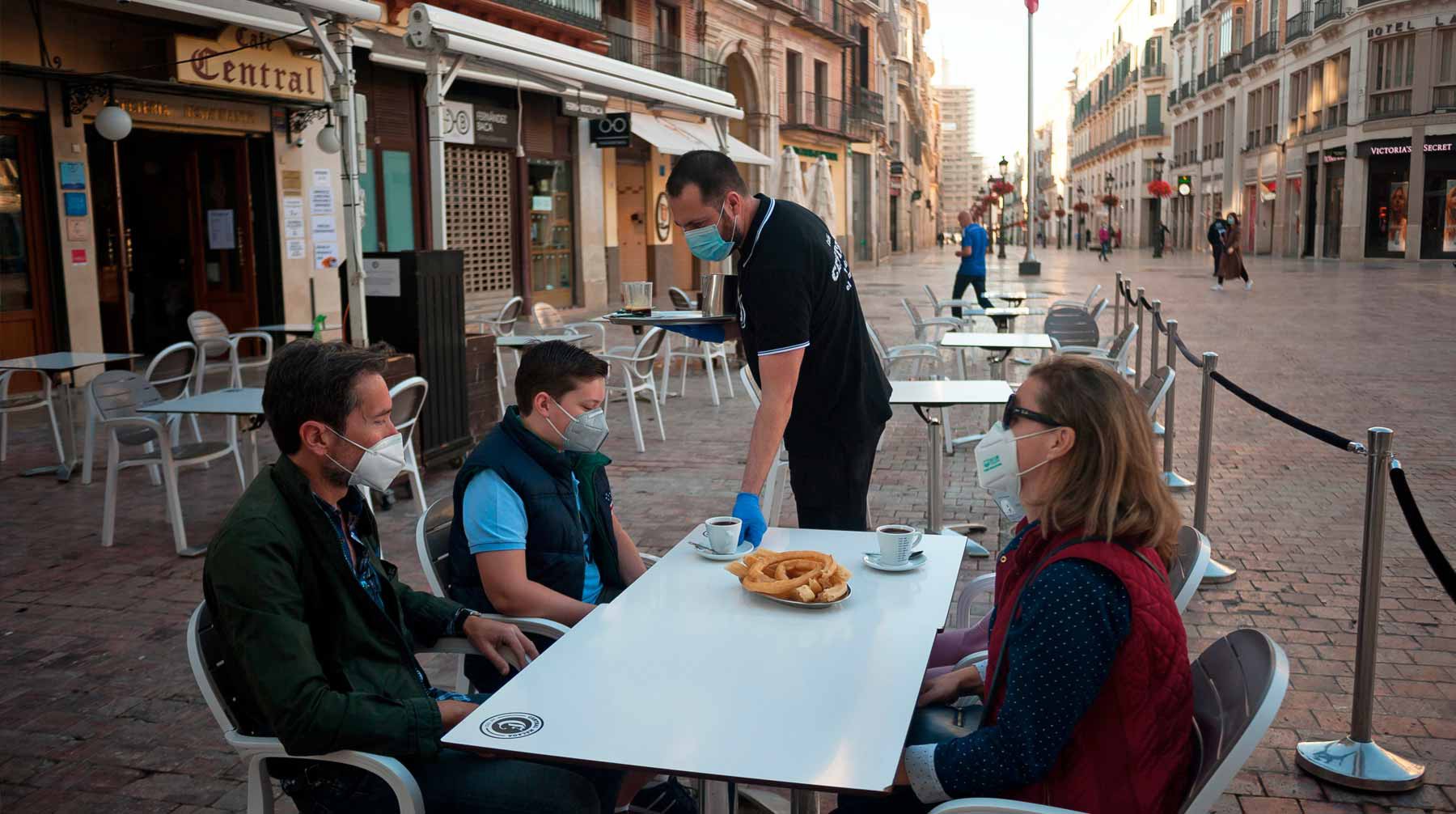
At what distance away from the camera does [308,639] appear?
2.19m

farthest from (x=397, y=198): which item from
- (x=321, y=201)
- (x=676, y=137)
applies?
(x=676, y=137)

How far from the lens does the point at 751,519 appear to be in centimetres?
325

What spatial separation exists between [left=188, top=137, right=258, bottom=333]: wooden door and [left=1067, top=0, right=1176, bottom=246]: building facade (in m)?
61.8

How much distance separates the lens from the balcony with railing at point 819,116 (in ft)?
115

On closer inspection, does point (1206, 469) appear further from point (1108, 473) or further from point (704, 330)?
point (1108, 473)

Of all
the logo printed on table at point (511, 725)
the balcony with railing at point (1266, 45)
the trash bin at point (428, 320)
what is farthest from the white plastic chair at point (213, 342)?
the balcony with railing at point (1266, 45)

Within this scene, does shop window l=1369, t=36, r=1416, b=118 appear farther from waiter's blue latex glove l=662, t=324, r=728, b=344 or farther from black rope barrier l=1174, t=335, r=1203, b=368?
waiter's blue latex glove l=662, t=324, r=728, b=344

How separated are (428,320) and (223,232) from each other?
28.3 feet

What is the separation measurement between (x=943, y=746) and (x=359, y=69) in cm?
1662

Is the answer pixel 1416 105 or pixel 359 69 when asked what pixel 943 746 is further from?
pixel 1416 105

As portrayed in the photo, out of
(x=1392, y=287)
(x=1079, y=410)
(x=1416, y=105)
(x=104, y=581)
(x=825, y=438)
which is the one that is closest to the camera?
(x=1079, y=410)

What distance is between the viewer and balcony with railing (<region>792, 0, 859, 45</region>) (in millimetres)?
34106

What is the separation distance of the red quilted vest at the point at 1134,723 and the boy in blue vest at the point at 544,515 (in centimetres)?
121

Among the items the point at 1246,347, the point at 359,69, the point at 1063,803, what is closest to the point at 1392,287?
the point at 1246,347
